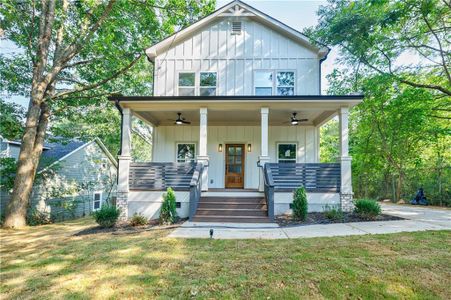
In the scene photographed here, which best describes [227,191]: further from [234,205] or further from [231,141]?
[231,141]

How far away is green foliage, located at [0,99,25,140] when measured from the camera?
31.8 ft

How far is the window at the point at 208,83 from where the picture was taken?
1091 centimetres

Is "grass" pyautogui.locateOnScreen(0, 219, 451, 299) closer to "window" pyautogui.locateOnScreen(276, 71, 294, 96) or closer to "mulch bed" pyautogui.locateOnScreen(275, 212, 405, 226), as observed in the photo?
"mulch bed" pyautogui.locateOnScreen(275, 212, 405, 226)

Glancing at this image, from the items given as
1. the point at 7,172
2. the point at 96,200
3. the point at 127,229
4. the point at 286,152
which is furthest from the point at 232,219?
the point at 96,200

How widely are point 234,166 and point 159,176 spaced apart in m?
3.99

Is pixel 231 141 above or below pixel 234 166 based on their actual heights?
above

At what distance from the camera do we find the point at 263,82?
10.9 metres

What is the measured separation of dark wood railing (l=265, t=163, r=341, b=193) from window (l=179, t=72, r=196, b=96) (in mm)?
5030

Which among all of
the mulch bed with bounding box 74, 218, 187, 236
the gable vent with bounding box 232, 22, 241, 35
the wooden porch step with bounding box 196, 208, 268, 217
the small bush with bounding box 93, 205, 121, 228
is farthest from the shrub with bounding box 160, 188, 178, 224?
the gable vent with bounding box 232, 22, 241, 35

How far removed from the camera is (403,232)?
5.65 meters

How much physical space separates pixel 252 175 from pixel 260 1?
325 inches

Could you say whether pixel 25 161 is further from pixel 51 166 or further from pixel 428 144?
pixel 428 144

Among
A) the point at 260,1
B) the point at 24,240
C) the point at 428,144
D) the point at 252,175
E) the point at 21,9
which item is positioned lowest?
the point at 24,240

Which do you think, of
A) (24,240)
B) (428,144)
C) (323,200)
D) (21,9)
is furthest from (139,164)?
(428,144)
